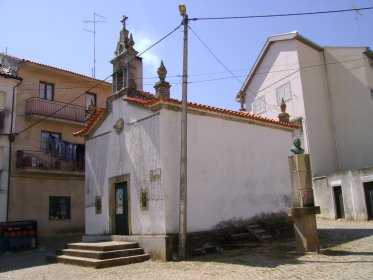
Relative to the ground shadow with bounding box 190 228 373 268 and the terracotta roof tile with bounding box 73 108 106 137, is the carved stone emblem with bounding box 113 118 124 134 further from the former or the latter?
the ground shadow with bounding box 190 228 373 268

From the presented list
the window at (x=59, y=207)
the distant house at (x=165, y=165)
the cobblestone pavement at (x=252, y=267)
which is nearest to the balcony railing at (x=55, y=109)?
the window at (x=59, y=207)

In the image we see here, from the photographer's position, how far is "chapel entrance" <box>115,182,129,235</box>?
539 inches

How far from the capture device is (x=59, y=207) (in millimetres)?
22531

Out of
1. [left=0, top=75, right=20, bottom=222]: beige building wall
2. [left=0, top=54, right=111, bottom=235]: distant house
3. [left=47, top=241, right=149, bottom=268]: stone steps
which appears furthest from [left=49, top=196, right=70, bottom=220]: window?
[left=47, top=241, right=149, bottom=268]: stone steps

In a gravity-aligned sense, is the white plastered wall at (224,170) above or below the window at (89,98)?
below

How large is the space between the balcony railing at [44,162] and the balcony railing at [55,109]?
232 cm

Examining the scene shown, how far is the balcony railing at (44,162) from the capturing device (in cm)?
2108

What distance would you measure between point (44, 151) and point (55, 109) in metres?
2.63

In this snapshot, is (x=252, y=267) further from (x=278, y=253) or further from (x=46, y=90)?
(x=46, y=90)

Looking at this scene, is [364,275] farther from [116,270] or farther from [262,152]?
[262,152]

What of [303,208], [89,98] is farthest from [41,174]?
[303,208]

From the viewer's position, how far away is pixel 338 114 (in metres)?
25.8

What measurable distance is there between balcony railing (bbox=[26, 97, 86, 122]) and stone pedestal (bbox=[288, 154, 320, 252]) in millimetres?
15214

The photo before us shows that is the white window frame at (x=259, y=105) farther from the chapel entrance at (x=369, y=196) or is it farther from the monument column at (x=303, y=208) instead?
the monument column at (x=303, y=208)
